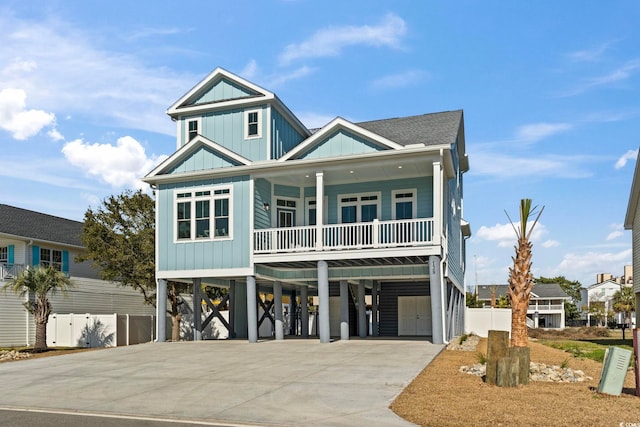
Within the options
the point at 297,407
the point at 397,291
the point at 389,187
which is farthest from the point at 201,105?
the point at 297,407

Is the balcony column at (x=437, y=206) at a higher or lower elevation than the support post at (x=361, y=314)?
higher

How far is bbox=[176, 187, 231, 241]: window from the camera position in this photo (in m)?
24.0

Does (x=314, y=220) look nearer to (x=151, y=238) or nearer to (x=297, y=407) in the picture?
(x=151, y=238)

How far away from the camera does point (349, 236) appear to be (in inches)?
896

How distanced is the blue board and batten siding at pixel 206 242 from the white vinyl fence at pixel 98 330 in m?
6.26

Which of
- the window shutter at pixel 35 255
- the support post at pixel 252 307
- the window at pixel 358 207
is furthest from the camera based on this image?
the window shutter at pixel 35 255

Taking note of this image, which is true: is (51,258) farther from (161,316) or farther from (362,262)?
(362,262)

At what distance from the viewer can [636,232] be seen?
3055cm

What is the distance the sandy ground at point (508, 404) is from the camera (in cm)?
1008

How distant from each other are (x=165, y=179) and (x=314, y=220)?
6.09 metres

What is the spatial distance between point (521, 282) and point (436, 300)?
2.84m

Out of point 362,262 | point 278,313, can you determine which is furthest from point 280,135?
point 278,313

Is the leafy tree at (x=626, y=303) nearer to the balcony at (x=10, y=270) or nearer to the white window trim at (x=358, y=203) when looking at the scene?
the white window trim at (x=358, y=203)

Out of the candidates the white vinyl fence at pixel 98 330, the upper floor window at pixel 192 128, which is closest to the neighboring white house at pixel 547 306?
the white vinyl fence at pixel 98 330
